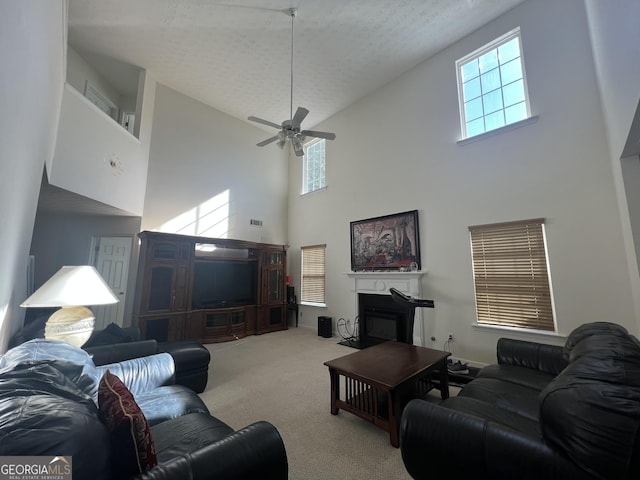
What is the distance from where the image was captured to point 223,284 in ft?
18.1

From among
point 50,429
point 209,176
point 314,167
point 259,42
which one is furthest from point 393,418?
point 314,167

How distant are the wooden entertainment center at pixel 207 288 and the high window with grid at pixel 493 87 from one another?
469 centimetres

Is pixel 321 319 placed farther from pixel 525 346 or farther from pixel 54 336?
pixel 54 336

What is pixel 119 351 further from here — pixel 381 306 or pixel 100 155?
pixel 381 306

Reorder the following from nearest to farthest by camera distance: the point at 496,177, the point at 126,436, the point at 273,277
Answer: the point at 126,436, the point at 496,177, the point at 273,277

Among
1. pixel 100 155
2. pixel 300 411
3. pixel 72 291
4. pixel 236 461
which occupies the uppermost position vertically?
pixel 100 155

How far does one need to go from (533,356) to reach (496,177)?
257 centimetres

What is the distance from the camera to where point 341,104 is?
240 inches

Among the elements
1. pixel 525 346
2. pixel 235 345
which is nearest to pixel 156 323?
pixel 235 345

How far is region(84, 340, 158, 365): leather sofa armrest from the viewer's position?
7.53 ft

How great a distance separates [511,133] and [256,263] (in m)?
5.23

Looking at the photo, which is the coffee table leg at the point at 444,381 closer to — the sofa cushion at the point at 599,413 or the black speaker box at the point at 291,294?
the sofa cushion at the point at 599,413

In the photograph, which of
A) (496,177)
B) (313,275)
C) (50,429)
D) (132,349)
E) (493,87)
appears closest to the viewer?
(50,429)

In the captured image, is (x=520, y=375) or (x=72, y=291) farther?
(x=520, y=375)
